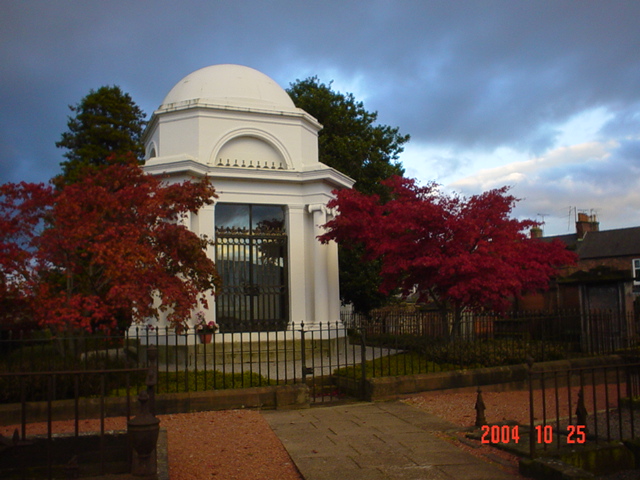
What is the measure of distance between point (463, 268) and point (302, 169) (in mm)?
6447

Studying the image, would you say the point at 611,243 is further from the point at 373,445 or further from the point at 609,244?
the point at 373,445

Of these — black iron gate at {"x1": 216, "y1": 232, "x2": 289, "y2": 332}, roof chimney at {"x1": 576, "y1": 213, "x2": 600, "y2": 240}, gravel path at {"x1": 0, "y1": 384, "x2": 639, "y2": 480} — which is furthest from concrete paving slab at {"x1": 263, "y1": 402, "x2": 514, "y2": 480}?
roof chimney at {"x1": 576, "y1": 213, "x2": 600, "y2": 240}

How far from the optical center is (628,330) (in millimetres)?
13625

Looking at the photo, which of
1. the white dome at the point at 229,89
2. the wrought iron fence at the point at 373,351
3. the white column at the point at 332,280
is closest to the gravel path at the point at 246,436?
the wrought iron fence at the point at 373,351

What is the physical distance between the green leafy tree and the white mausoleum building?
7.22 meters

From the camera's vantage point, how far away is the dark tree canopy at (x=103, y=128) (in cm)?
2747

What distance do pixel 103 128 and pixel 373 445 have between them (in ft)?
81.5

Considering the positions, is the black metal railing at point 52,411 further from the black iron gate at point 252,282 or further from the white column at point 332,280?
the white column at point 332,280

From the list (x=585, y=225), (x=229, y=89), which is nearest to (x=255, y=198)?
(x=229, y=89)

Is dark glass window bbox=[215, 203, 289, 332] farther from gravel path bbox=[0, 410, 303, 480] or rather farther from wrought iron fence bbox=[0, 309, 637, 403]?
gravel path bbox=[0, 410, 303, 480]

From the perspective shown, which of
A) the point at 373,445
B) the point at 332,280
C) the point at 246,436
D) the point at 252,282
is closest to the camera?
the point at 373,445

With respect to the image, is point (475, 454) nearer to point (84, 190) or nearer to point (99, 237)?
point (99, 237)

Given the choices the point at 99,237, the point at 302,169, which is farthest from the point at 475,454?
the point at 302,169

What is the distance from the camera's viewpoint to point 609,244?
33375 millimetres
